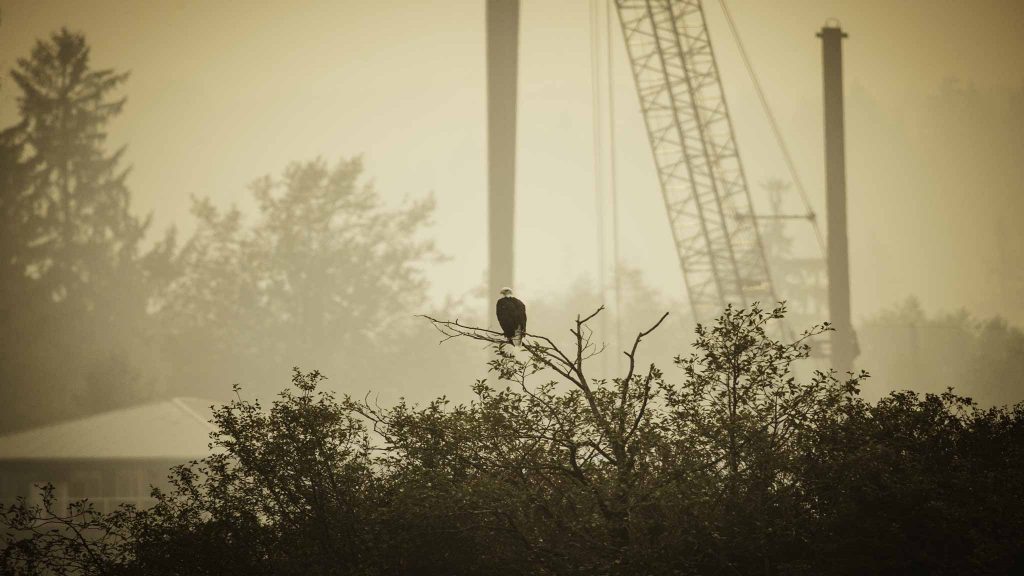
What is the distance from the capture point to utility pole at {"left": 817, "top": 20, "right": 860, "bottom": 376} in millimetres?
35344

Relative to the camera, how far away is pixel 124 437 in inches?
1304

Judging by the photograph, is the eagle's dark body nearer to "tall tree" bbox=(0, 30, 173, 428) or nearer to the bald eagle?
the bald eagle

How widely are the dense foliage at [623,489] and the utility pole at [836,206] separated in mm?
22293

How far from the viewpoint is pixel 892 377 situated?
69.6 meters

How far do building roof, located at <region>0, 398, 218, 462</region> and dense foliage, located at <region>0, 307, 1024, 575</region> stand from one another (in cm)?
1904

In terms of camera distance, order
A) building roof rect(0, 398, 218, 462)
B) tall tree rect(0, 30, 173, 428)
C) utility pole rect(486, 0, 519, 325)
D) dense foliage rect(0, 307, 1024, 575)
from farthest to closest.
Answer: tall tree rect(0, 30, 173, 428) < building roof rect(0, 398, 218, 462) < utility pole rect(486, 0, 519, 325) < dense foliage rect(0, 307, 1024, 575)

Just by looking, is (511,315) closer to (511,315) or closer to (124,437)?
(511,315)

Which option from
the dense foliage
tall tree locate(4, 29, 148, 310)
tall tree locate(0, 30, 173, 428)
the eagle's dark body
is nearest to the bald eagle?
the eagle's dark body

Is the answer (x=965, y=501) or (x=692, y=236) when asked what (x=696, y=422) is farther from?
(x=692, y=236)

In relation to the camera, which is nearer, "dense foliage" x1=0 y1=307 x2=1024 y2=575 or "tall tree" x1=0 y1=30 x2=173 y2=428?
"dense foliage" x1=0 y1=307 x2=1024 y2=575

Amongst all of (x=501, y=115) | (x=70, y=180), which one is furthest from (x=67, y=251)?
(x=501, y=115)

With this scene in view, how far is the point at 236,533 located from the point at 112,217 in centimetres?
4880

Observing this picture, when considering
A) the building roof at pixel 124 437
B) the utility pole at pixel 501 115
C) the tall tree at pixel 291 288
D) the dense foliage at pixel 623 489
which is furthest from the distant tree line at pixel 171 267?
the dense foliage at pixel 623 489

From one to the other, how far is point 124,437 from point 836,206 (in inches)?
978
